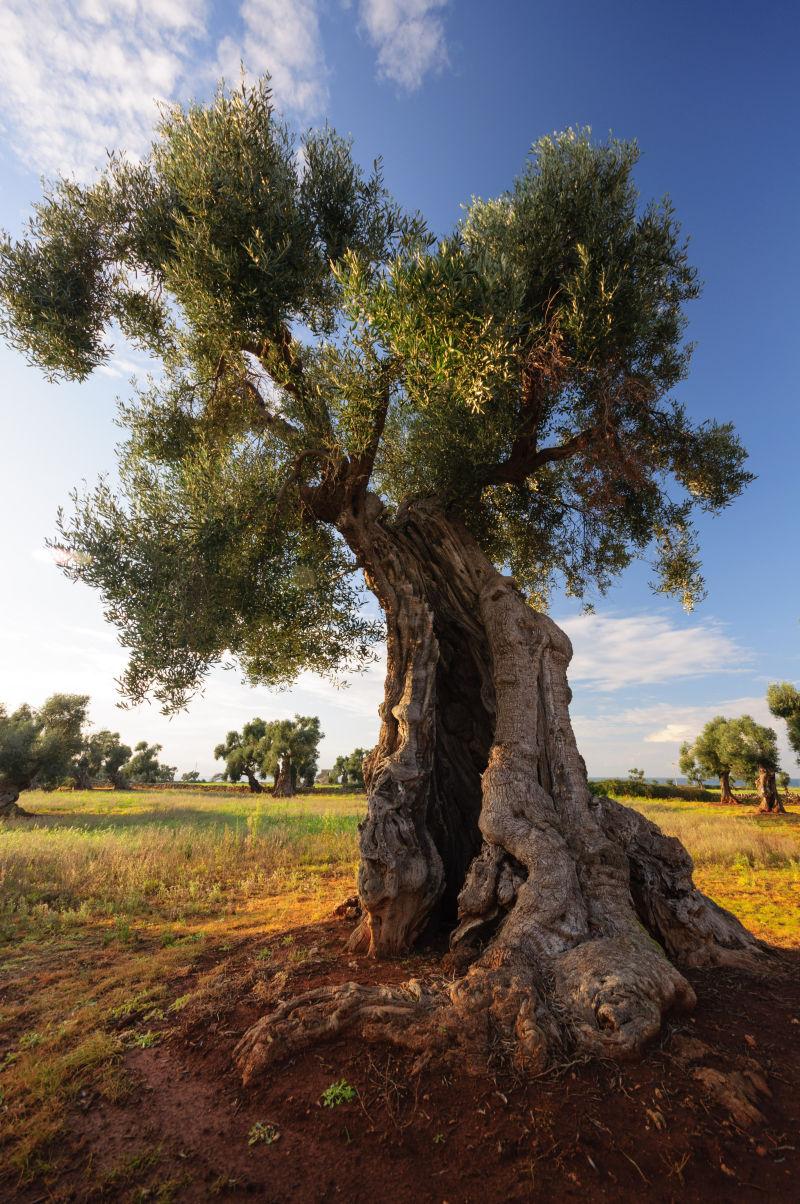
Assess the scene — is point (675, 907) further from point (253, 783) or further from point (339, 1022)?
point (253, 783)

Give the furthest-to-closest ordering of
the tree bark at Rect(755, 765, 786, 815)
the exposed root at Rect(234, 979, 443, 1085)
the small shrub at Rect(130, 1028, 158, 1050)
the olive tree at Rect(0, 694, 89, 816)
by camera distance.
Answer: the tree bark at Rect(755, 765, 786, 815), the olive tree at Rect(0, 694, 89, 816), the small shrub at Rect(130, 1028, 158, 1050), the exposed root at Rect(234, 979, 443, 1085)

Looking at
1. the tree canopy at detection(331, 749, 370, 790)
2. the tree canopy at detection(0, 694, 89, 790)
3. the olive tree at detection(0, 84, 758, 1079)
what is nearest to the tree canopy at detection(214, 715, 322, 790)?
the tree canopy at detection(331, 749, 370, 790)

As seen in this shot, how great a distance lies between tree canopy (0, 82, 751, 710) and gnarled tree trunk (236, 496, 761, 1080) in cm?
185

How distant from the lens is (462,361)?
741 cm

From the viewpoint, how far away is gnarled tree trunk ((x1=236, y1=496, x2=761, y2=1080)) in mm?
4711

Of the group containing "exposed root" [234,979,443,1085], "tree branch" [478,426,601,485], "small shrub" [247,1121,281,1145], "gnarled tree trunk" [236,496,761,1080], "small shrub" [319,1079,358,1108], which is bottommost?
"small shrub" [247,1121,281,1145]

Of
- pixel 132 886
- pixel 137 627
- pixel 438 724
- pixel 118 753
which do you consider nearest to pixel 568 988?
pixel 438 724

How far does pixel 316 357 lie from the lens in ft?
33.5

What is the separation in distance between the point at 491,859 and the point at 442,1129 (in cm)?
341

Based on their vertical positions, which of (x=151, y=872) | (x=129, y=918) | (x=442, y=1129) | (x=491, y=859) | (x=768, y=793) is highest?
(x=491, y=859)

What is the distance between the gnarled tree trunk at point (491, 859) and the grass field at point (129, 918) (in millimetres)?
1701

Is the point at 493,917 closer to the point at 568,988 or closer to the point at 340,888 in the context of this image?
the point at 568,988

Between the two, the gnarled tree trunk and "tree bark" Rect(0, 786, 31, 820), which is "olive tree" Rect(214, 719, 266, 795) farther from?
the gnarled tree trunk

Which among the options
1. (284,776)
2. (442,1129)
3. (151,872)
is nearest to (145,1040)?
(442,1129)
